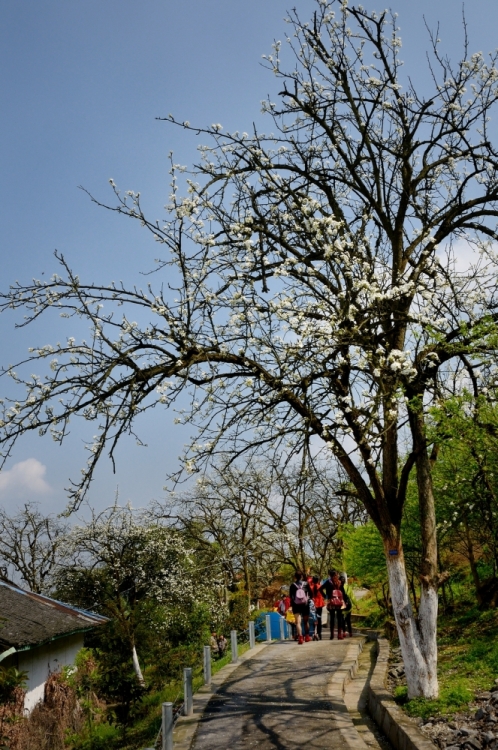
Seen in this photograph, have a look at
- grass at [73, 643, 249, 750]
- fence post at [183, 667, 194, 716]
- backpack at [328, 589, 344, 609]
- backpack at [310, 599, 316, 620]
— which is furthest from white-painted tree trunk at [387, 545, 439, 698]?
backpack at [310, 599, 316, 620]

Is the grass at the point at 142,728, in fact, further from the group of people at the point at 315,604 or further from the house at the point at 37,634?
the house at the point at 37,634

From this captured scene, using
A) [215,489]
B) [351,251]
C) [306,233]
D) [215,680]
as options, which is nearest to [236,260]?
[306,233]

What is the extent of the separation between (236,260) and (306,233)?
4.06 ft

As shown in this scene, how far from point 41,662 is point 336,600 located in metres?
9.92

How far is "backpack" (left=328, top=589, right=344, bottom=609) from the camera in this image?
17297mm

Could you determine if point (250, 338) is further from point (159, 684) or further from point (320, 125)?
point (159, 684)

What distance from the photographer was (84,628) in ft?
76.2

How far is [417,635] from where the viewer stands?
31.3ft

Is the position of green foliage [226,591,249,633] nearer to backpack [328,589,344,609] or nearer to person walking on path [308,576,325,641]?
person walking on path [308,576,325,641]

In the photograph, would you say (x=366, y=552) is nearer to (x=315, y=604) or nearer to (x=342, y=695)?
(x=315, y=604)

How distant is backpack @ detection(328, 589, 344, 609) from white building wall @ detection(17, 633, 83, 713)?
8082 mm

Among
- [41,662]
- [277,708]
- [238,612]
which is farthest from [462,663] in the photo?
[238,612]

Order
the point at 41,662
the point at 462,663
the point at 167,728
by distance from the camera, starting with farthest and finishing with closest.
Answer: the point at 41,662 < the point at 462,663 < the point at 167,728

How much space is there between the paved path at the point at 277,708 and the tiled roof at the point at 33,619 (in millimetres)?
6640
